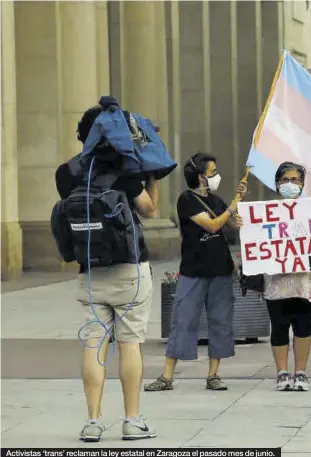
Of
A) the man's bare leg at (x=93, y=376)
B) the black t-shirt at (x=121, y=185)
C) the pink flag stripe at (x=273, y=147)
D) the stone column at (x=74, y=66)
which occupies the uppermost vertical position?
the stone column at (x=74, y=66)

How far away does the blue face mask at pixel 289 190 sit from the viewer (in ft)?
31.3

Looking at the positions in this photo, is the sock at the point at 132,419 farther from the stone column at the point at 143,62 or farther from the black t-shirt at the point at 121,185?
the stone column at the point at 143,62

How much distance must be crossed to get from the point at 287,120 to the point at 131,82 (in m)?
17.4

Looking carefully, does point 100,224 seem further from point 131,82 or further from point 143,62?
point 131,82

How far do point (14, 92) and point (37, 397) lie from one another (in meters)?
13.0

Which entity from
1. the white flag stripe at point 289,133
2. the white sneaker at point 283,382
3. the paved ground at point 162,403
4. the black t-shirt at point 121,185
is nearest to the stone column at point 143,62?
the paved ground at point 162,403

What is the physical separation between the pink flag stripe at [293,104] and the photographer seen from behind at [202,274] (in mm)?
1054

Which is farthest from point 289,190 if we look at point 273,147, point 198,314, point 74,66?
point 74,66

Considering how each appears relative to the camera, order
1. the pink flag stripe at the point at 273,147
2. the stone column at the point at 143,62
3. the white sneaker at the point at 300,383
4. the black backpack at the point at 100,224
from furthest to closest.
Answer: the stone column at the point at 143,62
the pink flag stripe at the point at 273,147
the white sneaker at the point at 300,383
the black backpack at the point at 100,224

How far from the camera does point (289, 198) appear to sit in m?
9.62

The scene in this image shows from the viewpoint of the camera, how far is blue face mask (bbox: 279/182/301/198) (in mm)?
9547

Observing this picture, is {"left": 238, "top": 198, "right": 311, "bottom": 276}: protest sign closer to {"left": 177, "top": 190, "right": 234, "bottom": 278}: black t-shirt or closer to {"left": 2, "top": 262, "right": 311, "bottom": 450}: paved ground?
{"left": 177, "top": 190, "right": 234, "bottom": 278}: black t-shirt
